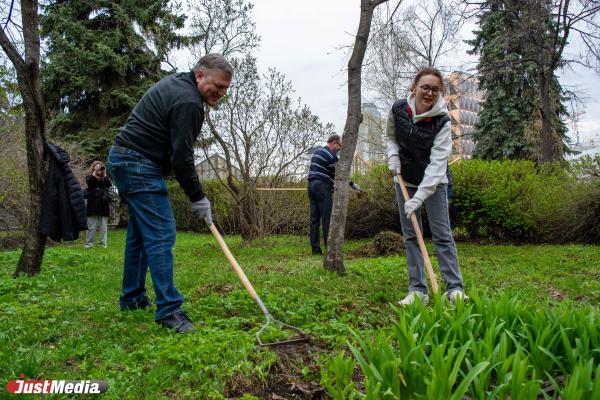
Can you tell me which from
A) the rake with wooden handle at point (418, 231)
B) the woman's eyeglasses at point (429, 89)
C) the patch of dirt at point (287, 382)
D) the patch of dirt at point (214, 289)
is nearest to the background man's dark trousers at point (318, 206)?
the patch of dirt at point (214, 289)

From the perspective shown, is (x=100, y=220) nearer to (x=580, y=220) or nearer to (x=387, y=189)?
(x=387, y=189)

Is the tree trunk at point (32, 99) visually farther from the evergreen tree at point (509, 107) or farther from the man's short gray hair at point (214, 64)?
the evergreen tree at point (509, 107)

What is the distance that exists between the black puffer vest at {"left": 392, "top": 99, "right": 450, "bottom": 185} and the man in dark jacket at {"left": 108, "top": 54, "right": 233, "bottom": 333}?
1.63m

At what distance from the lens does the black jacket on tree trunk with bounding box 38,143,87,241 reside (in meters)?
5.28

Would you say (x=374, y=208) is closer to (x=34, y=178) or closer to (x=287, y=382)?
(x=34, y=178)

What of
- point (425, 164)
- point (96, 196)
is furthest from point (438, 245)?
point (96, 196)

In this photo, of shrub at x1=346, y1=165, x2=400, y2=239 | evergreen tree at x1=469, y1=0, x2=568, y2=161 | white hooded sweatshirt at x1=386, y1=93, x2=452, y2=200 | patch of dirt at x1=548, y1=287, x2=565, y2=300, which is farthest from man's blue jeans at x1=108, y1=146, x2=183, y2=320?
evergreen tree at x1=469, y1=0, x2=568, y2=161

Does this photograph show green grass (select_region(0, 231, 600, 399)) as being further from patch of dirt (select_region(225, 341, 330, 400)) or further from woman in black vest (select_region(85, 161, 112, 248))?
woman in black vest (select_region(85, 161, 112, 248))

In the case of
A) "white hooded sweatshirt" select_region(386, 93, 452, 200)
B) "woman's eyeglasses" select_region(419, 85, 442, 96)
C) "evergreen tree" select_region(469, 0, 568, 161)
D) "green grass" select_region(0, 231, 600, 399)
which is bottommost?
"green grass" select_region(0, 231, 600, 399)

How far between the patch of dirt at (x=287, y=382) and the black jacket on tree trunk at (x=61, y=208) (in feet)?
10.8

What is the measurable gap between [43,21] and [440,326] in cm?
1943

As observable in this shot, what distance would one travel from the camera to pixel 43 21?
17516 mm

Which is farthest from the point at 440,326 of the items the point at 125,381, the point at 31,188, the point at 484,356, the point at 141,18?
the point at 141,18

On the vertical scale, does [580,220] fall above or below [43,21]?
below
